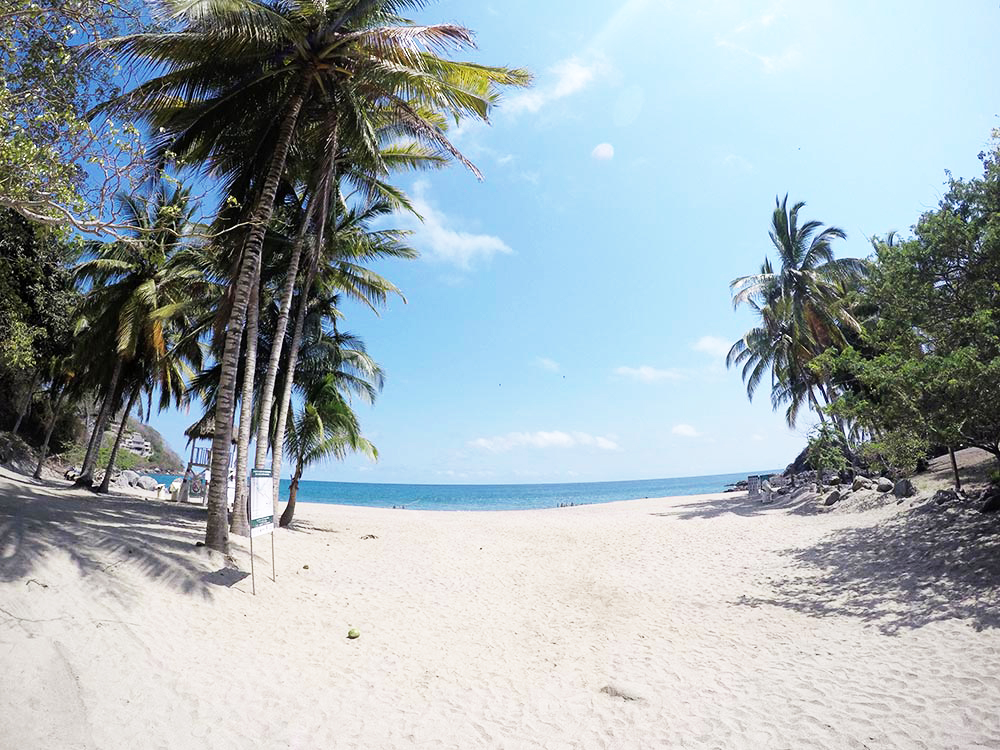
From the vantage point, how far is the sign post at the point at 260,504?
6398mm

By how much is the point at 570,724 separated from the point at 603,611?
11.2ft

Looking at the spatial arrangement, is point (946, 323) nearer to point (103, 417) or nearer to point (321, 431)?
point (321, 431)

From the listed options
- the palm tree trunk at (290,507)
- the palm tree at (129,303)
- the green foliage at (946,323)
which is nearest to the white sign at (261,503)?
the palm tree trunk at (290,507)

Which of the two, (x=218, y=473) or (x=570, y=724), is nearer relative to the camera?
(x=570, y=724)

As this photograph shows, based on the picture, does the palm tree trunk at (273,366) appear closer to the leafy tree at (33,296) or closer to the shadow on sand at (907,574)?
the leafy tree at (33,296)

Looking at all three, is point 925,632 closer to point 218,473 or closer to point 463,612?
point 463,612

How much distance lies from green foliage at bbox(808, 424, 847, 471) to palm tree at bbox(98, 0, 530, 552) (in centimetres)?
1866

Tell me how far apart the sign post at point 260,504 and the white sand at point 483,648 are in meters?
0.85

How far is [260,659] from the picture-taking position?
4758mm

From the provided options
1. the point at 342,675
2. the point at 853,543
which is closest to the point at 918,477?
the point at 853,543

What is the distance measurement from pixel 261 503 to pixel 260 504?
0.9 inches

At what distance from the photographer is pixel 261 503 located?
6.63m

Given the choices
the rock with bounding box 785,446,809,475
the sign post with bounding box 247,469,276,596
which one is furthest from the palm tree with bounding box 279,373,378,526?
the rock with bounding box 785,446,809,475

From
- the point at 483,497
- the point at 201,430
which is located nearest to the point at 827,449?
the point at 201,430
